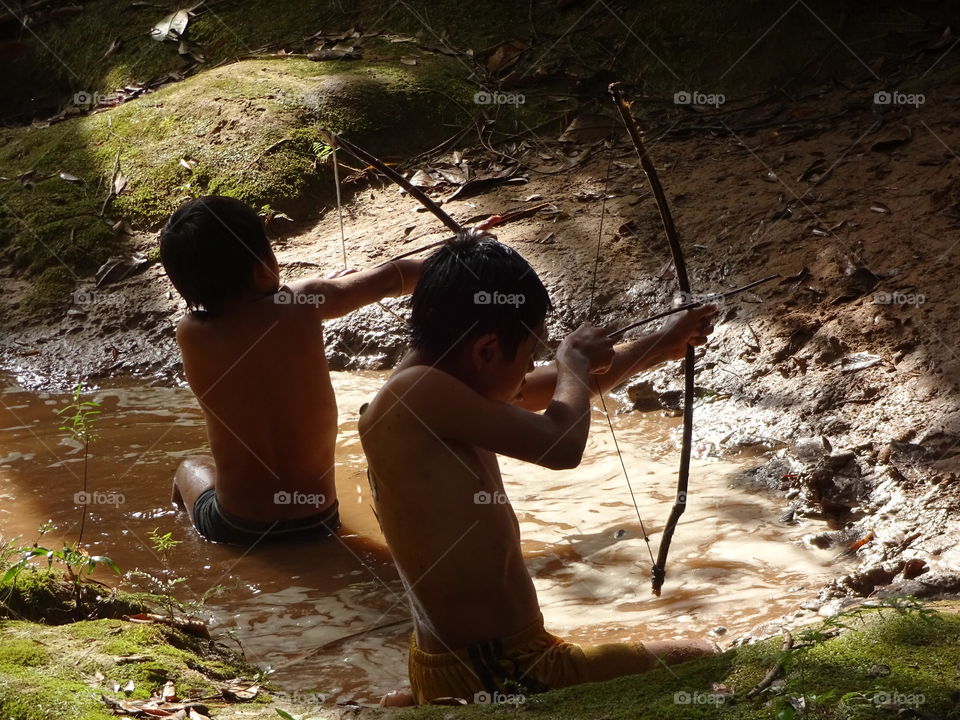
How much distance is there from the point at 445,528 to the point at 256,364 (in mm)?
1399

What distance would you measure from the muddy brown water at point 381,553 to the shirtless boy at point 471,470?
476mm

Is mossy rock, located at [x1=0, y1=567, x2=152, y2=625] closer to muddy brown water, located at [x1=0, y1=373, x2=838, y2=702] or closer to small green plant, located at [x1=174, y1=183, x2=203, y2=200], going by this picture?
muddy brown water, located at [x1=0, y1=373, x2=838, y2=702]

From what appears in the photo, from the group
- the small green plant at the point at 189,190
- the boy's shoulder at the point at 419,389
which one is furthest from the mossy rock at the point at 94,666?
the small green plant at the point at 189,190

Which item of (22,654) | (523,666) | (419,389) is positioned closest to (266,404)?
(419,389)

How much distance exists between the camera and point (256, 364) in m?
3.68

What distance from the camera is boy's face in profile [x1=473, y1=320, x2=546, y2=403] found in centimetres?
254

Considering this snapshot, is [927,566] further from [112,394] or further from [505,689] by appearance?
[112,394]

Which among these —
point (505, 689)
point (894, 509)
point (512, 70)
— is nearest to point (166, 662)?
point (505, 689)

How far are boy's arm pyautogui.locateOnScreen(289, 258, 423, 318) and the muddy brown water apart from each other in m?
0.90

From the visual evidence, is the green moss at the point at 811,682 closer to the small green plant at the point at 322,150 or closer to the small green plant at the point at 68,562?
the small green plant at the point at 68,562

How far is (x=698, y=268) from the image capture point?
518 cm

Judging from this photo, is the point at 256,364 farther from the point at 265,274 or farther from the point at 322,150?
the point at 322,150

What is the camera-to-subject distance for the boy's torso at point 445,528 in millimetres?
2525

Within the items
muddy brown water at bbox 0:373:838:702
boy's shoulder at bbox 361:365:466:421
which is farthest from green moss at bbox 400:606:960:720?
muddy brown water at bbox 0:373:838:702
